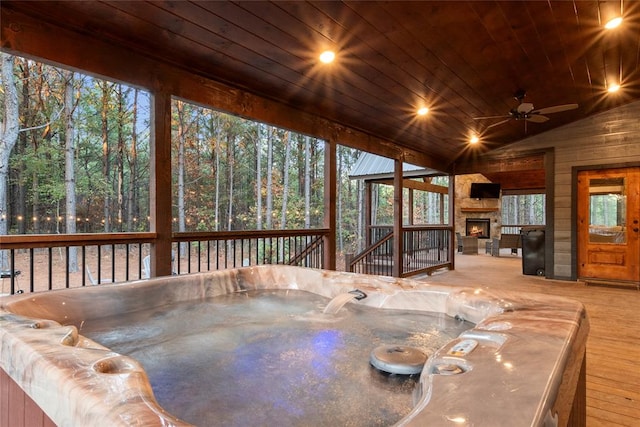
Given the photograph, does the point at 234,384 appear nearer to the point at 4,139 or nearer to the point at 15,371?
the point at 15,371

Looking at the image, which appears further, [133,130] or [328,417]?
[133,130]

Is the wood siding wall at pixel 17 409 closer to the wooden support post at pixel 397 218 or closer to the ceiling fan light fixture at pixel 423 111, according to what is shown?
the ceiling fan light fixture at pixel 423 111

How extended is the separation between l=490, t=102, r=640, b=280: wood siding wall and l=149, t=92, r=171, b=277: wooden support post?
642 cm

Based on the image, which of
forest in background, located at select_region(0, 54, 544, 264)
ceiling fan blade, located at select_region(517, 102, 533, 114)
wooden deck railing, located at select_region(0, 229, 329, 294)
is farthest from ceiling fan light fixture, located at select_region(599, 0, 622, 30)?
forest in background, located at select_region(0, 54, 544, 264)

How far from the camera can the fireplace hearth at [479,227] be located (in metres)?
12.1

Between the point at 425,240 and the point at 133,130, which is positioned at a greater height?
the point at 133,130

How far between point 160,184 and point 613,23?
4.18 metres

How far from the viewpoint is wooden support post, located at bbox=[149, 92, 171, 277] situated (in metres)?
2.71

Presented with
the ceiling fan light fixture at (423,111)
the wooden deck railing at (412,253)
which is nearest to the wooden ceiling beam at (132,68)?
the ceiling fan light fixture at (423,111)

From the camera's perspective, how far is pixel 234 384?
130cm

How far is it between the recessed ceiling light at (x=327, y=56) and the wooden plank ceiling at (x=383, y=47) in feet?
0.16

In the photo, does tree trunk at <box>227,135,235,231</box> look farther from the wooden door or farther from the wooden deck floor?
the wooden door

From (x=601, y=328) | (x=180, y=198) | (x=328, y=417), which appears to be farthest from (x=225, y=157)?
(x=328, y=417)

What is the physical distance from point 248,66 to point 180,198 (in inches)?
288
